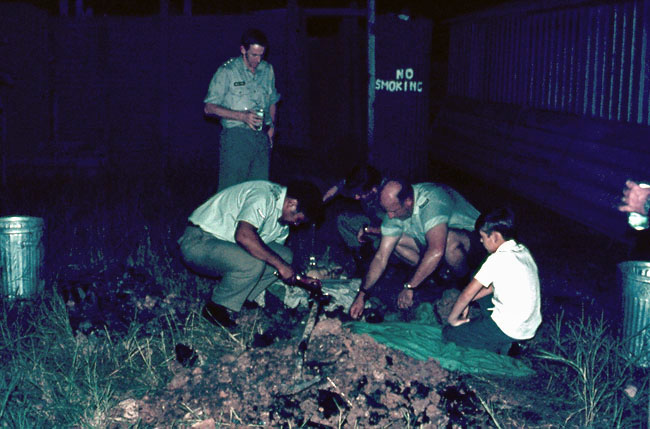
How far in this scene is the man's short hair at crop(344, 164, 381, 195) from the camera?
5289 millimetres

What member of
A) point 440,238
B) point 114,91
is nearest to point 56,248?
point 440,238

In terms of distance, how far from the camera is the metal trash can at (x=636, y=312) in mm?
4320

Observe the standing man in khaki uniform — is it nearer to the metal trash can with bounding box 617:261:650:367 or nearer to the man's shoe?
the man's shoe

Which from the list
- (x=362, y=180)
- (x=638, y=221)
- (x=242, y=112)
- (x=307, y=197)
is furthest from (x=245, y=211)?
(x=638, y=221)

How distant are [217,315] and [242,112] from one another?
2191mm

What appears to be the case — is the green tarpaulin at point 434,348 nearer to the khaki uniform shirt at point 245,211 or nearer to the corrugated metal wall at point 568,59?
the khaki uniform shirt at point 245,211

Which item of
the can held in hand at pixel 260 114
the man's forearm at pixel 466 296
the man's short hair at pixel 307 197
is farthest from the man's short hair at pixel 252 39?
the man's forearm at pixel 466 296

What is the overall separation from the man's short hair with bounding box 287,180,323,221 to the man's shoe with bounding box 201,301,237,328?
95 centimetres

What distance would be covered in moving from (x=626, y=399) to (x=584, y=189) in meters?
4.14

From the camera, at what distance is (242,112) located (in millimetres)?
6488

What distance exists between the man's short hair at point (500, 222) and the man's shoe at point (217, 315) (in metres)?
1.94

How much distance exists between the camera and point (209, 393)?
13.7 feet

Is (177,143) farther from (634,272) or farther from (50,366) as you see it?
(634,272)

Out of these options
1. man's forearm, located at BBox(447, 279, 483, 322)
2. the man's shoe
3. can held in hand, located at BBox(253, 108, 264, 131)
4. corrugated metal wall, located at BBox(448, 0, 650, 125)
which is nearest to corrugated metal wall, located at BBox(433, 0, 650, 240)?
corrugated metal wall, located at BBox(448, 0, 650, 125)
